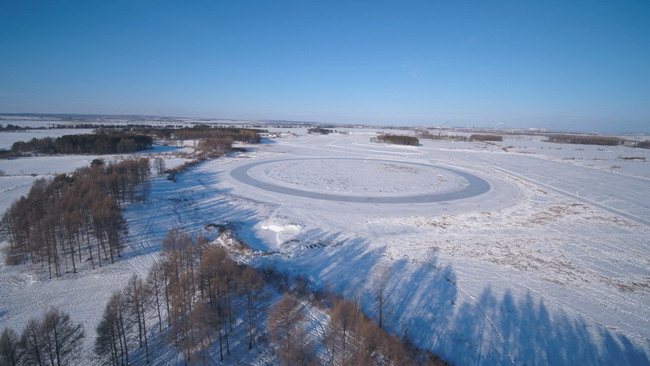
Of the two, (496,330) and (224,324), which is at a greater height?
(496,330)

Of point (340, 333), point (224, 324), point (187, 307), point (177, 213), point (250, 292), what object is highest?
point (250, 292)

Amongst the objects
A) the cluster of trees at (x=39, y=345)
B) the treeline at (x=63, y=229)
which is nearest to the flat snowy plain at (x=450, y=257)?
the treeline at (x=63, y=229)

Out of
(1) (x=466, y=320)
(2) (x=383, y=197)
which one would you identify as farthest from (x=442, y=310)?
(2) (x=383, y=197)

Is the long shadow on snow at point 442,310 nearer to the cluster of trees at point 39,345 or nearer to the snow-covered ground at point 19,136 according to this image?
the cluster of trees at point 39,345

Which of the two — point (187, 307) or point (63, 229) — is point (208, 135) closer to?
point (63, 229)

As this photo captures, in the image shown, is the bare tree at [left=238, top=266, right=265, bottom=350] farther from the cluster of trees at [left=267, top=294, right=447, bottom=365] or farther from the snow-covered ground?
the snow-covered ground

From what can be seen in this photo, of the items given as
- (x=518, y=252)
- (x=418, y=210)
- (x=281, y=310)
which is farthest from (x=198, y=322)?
(x=418, y=210)

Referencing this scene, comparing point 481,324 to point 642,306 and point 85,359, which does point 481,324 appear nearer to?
point 642,306
